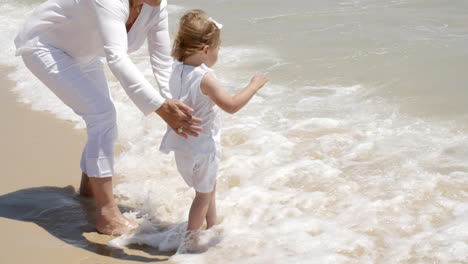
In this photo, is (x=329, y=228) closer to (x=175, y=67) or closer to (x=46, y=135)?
(x=175, y=67)

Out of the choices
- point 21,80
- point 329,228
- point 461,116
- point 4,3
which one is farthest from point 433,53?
point 4,3

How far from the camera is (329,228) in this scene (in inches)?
146

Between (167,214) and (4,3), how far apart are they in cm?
1156

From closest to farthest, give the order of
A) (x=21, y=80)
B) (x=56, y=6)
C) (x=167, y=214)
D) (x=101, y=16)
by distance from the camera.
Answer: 1. (x=101, y=16)
2. (x=56, y=6)
3. (x=167, y=214)
4. (x=21, y=80)

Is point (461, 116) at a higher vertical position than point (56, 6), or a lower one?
lower

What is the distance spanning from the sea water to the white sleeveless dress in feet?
1.49

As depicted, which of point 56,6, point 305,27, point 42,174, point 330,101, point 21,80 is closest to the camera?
point 56,6

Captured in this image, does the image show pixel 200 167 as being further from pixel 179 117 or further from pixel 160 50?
pixel 160 50

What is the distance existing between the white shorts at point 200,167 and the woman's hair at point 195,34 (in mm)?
599

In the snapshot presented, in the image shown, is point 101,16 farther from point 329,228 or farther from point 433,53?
point 433,53

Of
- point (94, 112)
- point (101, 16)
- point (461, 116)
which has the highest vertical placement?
point (101, 16)

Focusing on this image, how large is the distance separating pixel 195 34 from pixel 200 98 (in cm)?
37

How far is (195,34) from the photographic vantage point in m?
3.21

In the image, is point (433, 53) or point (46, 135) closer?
point (46, 135)
